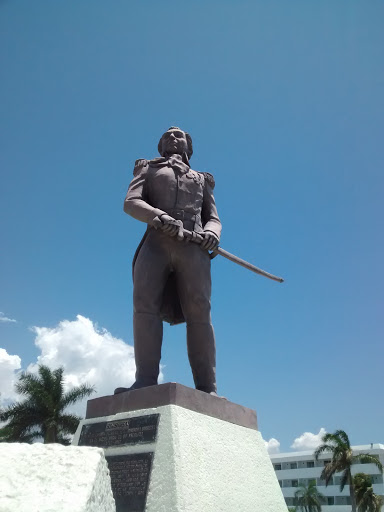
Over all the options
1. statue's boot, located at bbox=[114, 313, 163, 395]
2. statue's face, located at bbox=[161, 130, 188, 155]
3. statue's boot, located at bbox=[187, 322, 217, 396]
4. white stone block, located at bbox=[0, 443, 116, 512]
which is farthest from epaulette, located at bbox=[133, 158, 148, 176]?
white stone block, located at bbox=[0, 443, 116, 512]

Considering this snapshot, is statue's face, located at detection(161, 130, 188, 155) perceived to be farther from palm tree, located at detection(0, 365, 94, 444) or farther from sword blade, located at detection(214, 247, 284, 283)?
palm tree, located at detection(0, 365, 94, 444)

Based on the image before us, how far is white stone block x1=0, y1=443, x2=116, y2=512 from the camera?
1.86 meters

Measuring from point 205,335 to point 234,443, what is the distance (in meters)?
1.19

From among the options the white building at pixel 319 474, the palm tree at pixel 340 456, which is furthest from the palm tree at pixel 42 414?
the white building at pixel 319 474

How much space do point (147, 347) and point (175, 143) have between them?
2.79 meters

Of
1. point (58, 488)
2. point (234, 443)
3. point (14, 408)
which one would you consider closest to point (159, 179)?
point (234, 443)

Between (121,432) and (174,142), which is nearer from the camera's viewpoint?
(121,432)


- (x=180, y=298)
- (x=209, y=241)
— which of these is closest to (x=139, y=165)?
(x=209, y=241)

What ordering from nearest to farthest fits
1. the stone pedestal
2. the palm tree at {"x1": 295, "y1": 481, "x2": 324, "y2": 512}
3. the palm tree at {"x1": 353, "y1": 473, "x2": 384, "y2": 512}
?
the stone pedestal < the palm tree at {"x1": 353, "y1": 473, "x2": 384, "y2": 512} < the palm tree at {"x1": 295, "y1": 481, "x2": 324, "y2": 512}

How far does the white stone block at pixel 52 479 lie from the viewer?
1.86 meters

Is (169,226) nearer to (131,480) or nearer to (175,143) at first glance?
(175,143)

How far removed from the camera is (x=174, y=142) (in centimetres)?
623

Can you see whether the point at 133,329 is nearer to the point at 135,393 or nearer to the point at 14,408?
the point at 135,393

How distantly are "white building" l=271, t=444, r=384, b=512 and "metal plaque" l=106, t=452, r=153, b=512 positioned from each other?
135 ft
